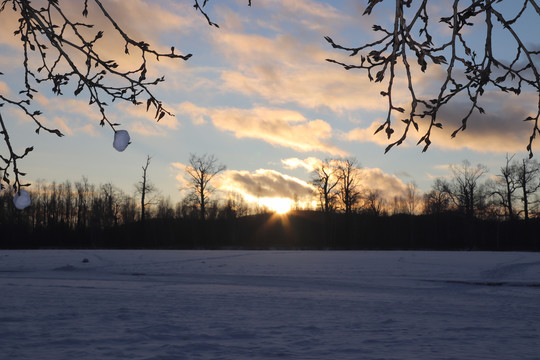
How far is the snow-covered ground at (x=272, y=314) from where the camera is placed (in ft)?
20.3

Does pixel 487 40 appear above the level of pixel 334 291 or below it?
above

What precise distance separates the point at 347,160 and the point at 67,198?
37824mm

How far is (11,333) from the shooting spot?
275 inches

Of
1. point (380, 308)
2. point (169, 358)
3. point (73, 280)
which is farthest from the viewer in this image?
point (73, 280)

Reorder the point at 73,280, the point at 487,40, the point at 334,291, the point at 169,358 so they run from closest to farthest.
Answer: the point at 487,40
the point at 169,358
the point at 334,291
the point at 73,280

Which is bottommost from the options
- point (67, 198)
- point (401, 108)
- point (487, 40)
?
point (401, 108)

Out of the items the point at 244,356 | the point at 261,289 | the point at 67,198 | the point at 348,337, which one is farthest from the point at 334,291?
the point at 67,198

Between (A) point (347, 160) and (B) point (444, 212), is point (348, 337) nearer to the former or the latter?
(A) point (347, 160)

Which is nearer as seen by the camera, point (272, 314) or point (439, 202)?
point (272, 314)

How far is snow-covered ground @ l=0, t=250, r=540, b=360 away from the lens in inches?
244

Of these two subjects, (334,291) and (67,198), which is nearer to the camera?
(334,291)

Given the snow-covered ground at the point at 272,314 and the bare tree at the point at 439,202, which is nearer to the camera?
the snow-covered ground at the point at 272,314

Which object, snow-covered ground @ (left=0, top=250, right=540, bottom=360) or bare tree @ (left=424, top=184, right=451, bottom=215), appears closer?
snow-covered ground @ (left=0, top=250, right=540, bottom=360)

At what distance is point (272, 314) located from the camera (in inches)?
346
